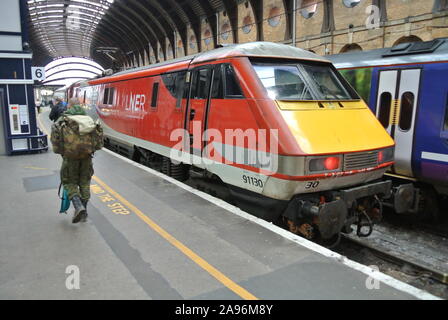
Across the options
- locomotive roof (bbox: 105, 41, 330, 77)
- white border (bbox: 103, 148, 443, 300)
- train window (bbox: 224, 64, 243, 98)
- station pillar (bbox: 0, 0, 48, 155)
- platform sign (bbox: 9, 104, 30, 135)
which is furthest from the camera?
platform sign (bbox: 9, 104, 30, 135)

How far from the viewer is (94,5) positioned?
4322 cm

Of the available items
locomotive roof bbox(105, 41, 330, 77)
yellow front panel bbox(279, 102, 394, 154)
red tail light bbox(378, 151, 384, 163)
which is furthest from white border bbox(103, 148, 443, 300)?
locomotive roof bbox(105, 41, 330, 77)

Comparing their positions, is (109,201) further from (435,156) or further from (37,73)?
(37,73)

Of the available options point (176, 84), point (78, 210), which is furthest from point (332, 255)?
point (176, 84)

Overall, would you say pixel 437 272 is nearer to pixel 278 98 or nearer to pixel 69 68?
pixel 278 98

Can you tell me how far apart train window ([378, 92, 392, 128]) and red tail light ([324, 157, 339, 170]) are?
2.92 metres

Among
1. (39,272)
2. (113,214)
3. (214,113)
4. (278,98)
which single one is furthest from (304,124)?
(39,272)

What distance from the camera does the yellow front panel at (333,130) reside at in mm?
4680

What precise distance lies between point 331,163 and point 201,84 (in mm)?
2885

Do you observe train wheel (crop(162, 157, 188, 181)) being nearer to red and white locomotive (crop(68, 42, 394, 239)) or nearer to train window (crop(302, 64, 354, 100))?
red and white locomotive (crop(68, 42, 394, 239))

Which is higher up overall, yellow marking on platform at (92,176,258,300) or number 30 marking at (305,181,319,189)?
number 30 marking at (305,181,319,189)

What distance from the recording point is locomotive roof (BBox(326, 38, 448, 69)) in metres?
6.16

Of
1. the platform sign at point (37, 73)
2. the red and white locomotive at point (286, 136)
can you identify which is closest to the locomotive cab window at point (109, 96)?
the platform sign at point (37, 73)

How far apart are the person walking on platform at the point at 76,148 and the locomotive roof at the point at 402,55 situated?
214 inches
